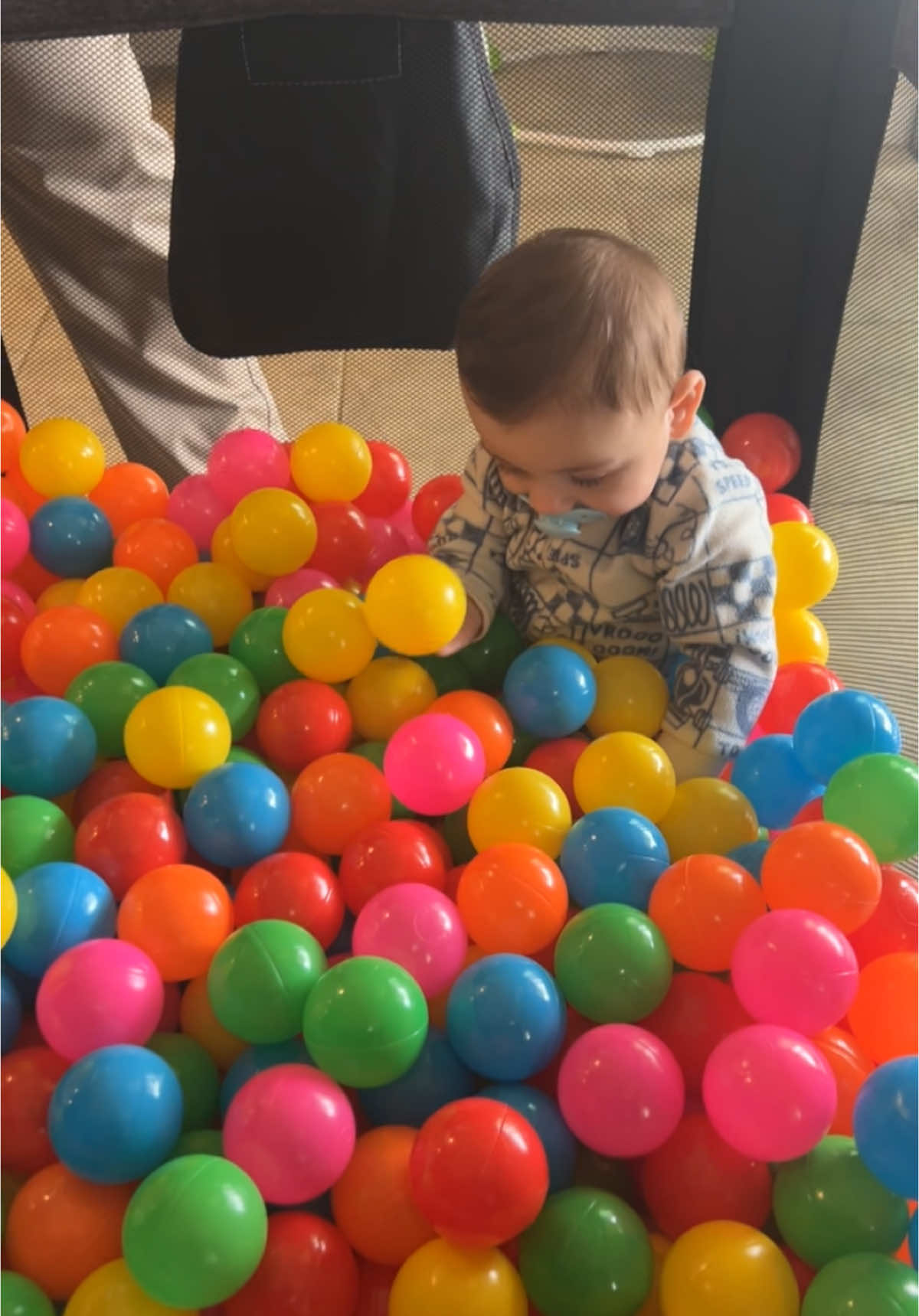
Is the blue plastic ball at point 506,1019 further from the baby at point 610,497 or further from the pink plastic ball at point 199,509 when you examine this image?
the pink plastic ball at point 199,509

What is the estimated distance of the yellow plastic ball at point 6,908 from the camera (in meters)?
0.73

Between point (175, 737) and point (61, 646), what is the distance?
177 millimetres

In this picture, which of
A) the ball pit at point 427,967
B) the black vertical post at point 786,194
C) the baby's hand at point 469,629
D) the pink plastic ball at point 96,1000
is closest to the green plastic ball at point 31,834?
the ball pit at point 427,967

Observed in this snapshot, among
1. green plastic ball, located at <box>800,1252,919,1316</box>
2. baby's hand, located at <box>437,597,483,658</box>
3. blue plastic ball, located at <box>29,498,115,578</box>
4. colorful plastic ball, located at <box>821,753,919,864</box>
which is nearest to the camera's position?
green plastic ball, located at <box>800,1252,919,1316</box>

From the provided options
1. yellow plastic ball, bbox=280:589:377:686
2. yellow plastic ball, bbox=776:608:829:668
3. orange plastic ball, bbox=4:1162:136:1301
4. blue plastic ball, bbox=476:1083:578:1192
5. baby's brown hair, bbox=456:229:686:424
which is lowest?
orange plastic ball, bbox=4:1162:136:1301

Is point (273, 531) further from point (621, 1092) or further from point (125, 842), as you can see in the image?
point (621, 1092)

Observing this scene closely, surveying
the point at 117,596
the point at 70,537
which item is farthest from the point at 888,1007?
the point at 70,537

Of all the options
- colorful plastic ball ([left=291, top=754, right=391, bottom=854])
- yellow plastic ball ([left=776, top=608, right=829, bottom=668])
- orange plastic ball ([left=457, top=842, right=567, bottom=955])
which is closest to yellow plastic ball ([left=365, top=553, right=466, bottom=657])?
colorful plastic ball ([left=291, top=754, right=391, bottom=854])

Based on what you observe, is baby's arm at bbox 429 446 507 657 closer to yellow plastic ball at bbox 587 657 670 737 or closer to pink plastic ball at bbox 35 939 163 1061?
yellow plastic ball at bbox 587 657 670 737

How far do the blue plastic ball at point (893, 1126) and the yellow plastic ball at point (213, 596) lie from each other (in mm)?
664

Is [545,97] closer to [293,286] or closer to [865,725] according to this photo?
[293,286]

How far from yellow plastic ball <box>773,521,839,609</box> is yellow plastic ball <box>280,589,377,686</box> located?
0.37 m

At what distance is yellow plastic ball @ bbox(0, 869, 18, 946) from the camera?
727mm

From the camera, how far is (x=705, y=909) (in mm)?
726
